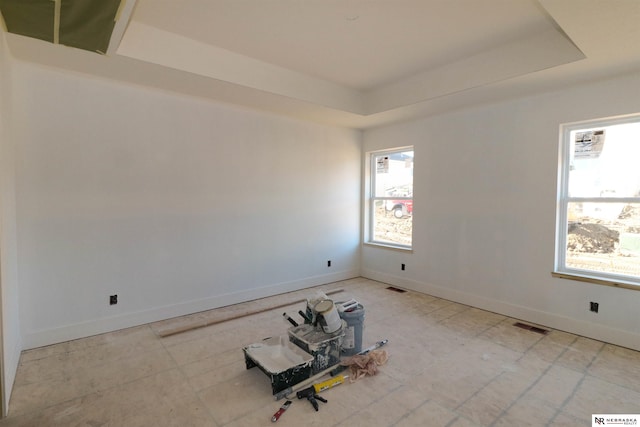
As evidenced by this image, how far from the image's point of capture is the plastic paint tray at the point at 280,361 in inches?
87.6

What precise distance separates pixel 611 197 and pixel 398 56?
2554 mm

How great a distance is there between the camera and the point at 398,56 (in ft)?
10.8

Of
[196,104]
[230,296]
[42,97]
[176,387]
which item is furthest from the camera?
[230,296]

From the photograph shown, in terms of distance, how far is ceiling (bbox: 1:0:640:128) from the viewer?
2371 millimetres

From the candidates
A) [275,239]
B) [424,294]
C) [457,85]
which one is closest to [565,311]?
[424,294]

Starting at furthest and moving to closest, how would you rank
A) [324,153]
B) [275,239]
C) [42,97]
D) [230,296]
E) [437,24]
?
[324,153] < [275,239] < [230,296] < [42,97] < [437,24]

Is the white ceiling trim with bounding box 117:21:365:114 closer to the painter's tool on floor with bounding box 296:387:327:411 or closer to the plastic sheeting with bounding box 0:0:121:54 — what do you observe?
the plastic sheeting with bounding box 0:0:121:54

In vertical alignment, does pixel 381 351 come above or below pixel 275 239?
below

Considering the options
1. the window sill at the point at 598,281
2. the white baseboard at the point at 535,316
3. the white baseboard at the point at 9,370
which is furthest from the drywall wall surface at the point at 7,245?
the window sill at the point at 598,281

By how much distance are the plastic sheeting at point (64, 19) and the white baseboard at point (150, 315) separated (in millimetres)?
2548

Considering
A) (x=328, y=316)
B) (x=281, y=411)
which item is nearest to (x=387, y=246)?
(x=328, y=316)

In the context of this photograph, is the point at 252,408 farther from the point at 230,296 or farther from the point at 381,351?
the point at 230,296

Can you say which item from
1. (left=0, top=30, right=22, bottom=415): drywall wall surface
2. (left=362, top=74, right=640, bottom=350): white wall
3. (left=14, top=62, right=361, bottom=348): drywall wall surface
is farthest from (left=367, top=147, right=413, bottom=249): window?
(left=0, top=30, right=22, bottom=415): drywall wall surface

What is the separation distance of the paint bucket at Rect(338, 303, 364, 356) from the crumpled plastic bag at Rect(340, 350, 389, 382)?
0.10 metres
